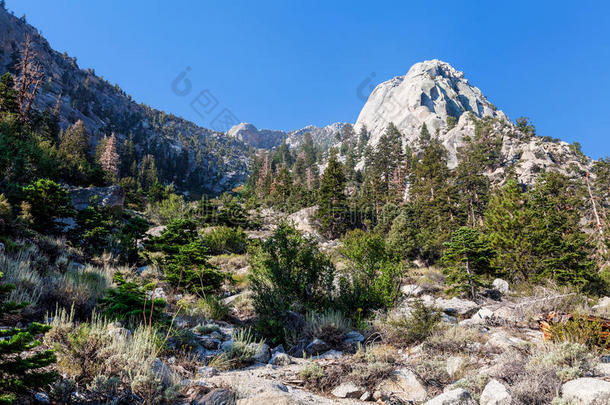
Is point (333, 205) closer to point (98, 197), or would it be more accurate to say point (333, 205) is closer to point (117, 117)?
point (98, 197)

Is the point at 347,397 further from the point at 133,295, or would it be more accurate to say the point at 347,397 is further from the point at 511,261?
the point at 511,261

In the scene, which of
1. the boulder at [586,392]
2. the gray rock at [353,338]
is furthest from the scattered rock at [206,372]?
the boulder at [586,392]

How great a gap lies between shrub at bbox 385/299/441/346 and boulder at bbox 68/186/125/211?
892 inches

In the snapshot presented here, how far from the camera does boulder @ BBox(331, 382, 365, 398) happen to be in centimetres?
390

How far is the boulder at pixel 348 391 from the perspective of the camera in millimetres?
3902

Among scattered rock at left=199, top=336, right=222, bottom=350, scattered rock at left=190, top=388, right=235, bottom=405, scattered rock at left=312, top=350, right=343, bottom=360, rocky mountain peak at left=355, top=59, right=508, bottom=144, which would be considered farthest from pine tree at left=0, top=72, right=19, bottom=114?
rocky mountain peak at left=355, top=59, right=508, bottom=144

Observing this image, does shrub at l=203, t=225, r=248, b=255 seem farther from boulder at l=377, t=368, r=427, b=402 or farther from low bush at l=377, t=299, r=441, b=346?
boulder at l=377, t=368, r=427, b=402

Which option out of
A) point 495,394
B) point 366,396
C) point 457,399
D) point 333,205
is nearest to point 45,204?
point 366,396

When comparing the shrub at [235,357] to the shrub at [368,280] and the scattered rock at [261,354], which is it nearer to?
the scattered rock at [261,354]

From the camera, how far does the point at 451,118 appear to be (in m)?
81.0

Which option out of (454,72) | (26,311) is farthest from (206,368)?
(454,72)

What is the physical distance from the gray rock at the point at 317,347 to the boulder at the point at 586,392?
3.72m

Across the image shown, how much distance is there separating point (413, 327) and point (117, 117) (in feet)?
442

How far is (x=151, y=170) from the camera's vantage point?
243 feet
